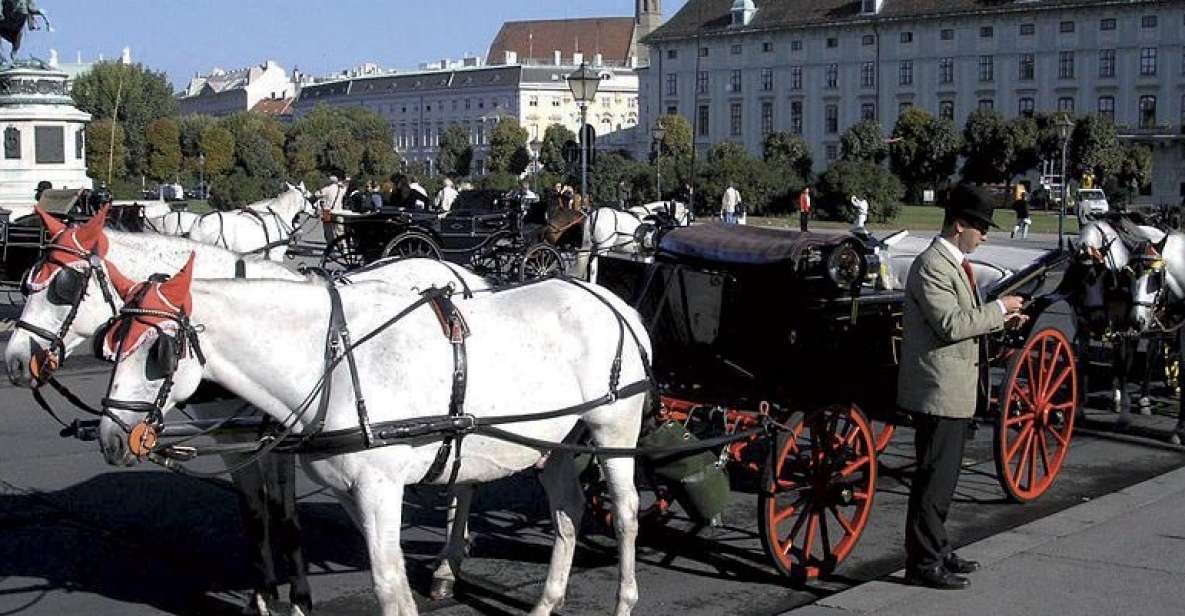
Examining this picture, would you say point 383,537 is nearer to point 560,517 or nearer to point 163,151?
point 560,517

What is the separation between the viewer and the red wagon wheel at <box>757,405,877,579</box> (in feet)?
21.3

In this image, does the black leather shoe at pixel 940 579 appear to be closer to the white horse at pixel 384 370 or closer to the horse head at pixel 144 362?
the white horse at pixel 384 370

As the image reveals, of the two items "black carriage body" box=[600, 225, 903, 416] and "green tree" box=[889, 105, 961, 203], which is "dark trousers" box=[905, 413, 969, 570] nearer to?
"black carriage body" box=[600, 225, 903, 416]

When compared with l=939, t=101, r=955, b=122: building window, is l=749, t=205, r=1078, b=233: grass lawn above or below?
below

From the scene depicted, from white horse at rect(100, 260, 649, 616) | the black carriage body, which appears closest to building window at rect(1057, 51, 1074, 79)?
the black carriage body

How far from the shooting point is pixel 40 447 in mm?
10023

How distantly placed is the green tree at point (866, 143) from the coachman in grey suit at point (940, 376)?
71474 millimetres

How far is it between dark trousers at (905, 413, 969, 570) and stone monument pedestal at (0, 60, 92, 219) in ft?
78.4

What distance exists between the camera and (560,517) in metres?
5.93

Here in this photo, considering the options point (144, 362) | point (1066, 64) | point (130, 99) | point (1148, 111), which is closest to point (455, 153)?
point (130, 99)

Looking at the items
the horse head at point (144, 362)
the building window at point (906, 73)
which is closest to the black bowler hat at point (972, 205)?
the horse head at point (144, 362)

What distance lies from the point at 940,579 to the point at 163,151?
84.7 m

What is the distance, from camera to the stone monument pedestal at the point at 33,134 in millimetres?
26797

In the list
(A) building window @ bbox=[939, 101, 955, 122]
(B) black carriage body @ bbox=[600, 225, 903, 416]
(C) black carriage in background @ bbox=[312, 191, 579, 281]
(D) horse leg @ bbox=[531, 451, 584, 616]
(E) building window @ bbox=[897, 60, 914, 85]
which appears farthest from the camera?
(E) building window @ bbox=[897, 60, 914, 85]
